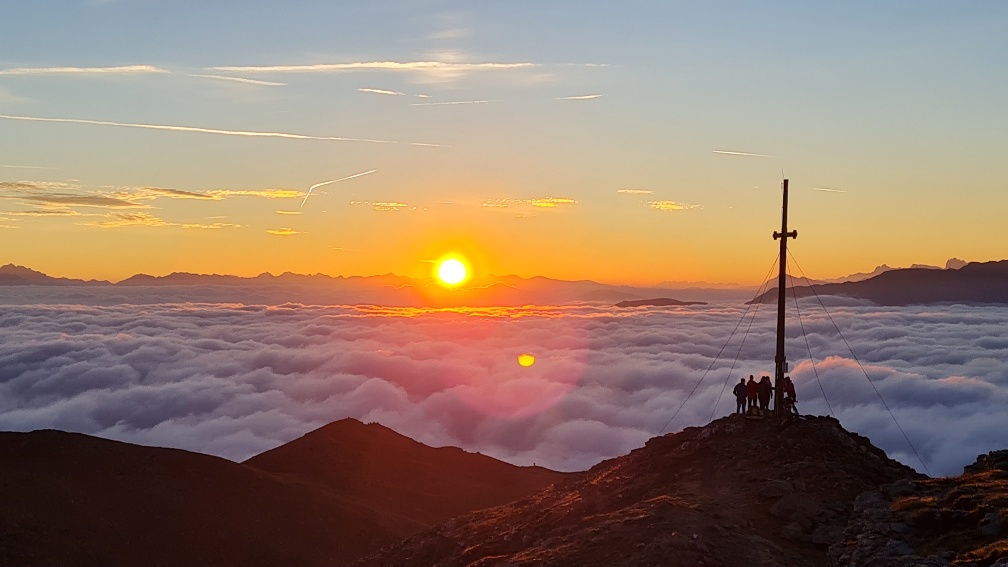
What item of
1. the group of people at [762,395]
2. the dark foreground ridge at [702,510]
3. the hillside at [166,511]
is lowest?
the hillside at [166,511]

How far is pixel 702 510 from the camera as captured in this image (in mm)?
21344

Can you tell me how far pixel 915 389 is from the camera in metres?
140

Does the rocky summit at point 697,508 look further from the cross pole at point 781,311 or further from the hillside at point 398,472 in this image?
the hillside at point 398,472

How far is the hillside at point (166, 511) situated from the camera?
45531 millimetres

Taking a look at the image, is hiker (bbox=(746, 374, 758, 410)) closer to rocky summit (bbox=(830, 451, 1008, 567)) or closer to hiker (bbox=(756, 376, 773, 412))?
hiker (bbox=(756, 376, 773, 412))

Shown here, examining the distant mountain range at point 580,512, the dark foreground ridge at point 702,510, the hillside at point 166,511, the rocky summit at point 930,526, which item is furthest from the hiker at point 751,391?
the hillside at point 166,511

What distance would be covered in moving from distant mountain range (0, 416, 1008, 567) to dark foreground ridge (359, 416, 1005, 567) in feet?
0.19

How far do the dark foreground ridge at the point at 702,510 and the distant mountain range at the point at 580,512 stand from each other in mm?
57

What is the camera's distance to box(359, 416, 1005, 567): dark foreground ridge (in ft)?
63.9

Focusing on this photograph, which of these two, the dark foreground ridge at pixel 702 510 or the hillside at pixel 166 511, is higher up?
the dark foreground ridge at pixel 702 510

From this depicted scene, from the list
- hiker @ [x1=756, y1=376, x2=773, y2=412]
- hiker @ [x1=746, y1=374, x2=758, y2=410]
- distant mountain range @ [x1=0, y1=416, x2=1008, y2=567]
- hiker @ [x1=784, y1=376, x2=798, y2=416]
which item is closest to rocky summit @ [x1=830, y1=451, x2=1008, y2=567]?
distant mountain range @ [x1=0, y1=416, x2=1008, y2=567]

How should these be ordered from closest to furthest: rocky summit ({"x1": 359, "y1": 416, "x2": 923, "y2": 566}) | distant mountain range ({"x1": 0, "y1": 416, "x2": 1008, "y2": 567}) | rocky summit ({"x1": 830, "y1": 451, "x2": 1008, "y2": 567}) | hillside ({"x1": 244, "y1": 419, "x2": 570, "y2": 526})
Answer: rocky summit ({"x1": 830, "y1": 451, "x2": 1008, "y2": 567}) < distant mountain range ({"x1": 0, "y1": 416, "x2": 1008, "y2": 567}) < rocky summit ({"x1": 359, "y1": 416, "x2": 923, "y2": 566}) < hillside ({"x1": 244, "y1": 419, "x2": 570, "y2": 526})

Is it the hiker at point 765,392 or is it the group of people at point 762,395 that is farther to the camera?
the hiker at point 765,392

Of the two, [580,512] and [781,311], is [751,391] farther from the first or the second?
[580,512]
